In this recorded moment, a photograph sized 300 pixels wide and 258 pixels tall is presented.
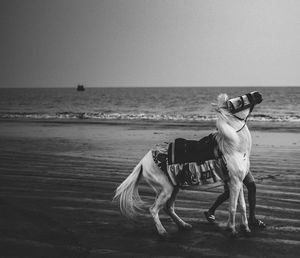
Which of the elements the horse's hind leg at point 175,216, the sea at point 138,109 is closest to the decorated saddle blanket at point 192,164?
the horse's hind leg at point 175,216

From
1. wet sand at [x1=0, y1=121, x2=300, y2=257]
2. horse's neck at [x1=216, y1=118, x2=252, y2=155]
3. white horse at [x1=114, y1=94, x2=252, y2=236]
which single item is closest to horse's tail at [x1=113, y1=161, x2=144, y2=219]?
white horse at [x1=114, y1=94, x2=252, y2=236]

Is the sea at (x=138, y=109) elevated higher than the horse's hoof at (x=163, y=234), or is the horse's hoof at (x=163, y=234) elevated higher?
the sea at (x=138, y=109)

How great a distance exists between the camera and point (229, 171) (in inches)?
217

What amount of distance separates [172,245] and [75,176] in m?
4.49

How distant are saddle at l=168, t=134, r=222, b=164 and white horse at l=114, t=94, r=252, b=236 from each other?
0.11m

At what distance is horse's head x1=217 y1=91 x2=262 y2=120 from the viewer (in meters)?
5.61

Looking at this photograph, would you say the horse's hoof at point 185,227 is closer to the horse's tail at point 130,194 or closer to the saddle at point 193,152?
the horse's tail at point 130,194

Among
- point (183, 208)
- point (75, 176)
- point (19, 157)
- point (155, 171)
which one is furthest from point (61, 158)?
→ point (155, 171)

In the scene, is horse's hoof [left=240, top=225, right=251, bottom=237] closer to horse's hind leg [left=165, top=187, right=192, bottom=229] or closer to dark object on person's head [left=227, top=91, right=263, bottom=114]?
horse's hind leg [left=165, top=187, right=192, bottom=229]

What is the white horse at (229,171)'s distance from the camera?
5.50m

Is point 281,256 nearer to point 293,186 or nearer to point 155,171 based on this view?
point 155,171

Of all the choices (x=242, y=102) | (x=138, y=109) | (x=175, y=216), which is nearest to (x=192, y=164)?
(x=175, y=216)

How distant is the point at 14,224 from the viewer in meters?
5.88

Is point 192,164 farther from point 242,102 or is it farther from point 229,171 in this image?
point 242,102
